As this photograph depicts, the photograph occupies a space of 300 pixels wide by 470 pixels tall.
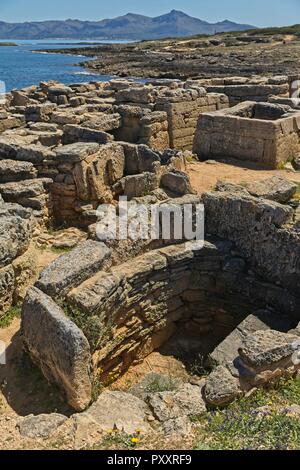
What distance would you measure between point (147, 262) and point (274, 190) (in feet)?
9.01

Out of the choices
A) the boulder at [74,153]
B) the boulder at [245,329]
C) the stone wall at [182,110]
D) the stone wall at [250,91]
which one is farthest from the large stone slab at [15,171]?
the stone wall at [250,91]

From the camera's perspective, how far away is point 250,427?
466 cm

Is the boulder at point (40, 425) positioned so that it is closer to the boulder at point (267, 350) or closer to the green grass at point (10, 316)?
the green grass at point (10, 316)

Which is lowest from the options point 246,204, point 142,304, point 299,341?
point 142,304

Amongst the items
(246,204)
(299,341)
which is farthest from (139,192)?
(299,341)

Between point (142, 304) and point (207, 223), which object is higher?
point (207, 223)

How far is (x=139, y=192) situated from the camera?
1025 centimetres

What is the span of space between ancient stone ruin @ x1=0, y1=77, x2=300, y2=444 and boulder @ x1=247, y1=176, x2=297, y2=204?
28 millimetres

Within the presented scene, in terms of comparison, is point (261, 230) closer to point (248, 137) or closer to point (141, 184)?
point (141, 184)

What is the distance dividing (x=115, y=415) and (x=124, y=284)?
2.29m

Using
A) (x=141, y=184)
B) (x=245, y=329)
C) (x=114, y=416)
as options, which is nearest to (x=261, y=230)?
(x=245, y=329)

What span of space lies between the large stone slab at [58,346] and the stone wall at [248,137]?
7.90m

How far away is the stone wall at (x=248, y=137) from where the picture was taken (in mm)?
12016
